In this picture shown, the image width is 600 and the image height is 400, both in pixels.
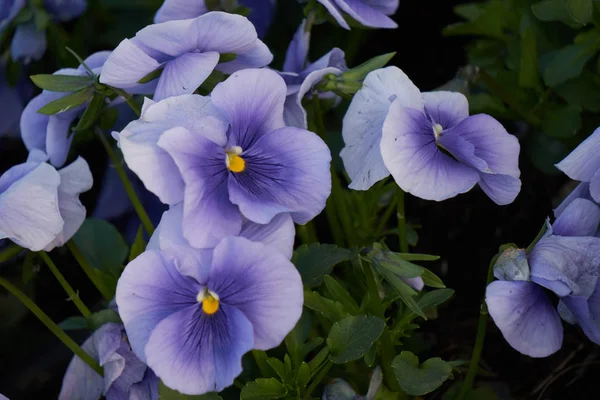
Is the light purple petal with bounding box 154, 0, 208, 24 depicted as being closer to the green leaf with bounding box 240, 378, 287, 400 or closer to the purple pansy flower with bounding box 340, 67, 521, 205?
the purple pansy flower with bounding box 340, 67, 521, 205

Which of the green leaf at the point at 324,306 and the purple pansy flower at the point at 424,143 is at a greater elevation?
the purple pansy flower at the point at 424,143

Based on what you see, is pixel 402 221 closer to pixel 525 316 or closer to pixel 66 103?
pixel 525 316

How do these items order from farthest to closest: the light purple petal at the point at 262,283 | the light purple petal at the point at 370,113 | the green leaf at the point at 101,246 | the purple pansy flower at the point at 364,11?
the green leaf at the point at 101,246 → the purple pansy flower at the point at 364,11 → the light purple petal at the point at 370,113 → the light purple petal at the point at 262,283

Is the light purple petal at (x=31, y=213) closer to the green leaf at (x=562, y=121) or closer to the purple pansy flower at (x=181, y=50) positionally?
the purple pansy flower at (x=181, y=50)

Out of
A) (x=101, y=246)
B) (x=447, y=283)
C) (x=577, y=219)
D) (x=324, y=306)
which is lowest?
(x=447, y=283)

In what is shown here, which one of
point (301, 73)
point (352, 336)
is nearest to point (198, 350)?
point (352, 336)

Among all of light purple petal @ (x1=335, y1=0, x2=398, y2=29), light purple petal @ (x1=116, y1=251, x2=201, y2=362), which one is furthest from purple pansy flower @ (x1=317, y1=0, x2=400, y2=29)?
light purple petal @ (x1=116, y1=251, x2=201, y2=362)

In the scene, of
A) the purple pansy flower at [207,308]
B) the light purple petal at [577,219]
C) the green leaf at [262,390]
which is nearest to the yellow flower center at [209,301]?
the purple pansy flower at [207,308]
